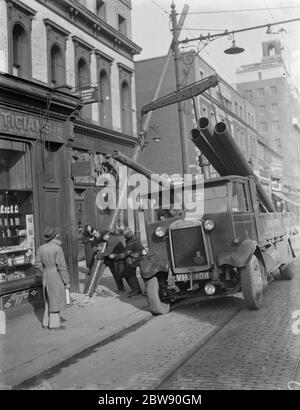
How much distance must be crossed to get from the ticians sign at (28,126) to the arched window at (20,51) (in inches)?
193

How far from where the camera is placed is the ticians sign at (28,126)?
8828 mm

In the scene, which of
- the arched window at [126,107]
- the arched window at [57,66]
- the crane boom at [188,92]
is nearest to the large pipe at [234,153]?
the crane boom at [188,92]

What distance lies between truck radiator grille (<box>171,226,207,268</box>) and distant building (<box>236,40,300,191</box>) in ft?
7.43

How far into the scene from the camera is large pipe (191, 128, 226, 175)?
880 centimetres

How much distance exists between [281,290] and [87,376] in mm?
5994

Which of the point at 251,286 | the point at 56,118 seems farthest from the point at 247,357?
the point at 56,118

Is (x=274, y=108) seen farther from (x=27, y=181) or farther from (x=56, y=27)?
(x=56, y=27)

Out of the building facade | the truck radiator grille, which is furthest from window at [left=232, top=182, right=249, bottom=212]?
the building facade

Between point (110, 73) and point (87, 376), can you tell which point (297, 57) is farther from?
point (110, 73)

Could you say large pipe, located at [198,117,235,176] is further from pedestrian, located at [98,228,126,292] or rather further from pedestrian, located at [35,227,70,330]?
pedestrian, located at [35,227,70,330]
